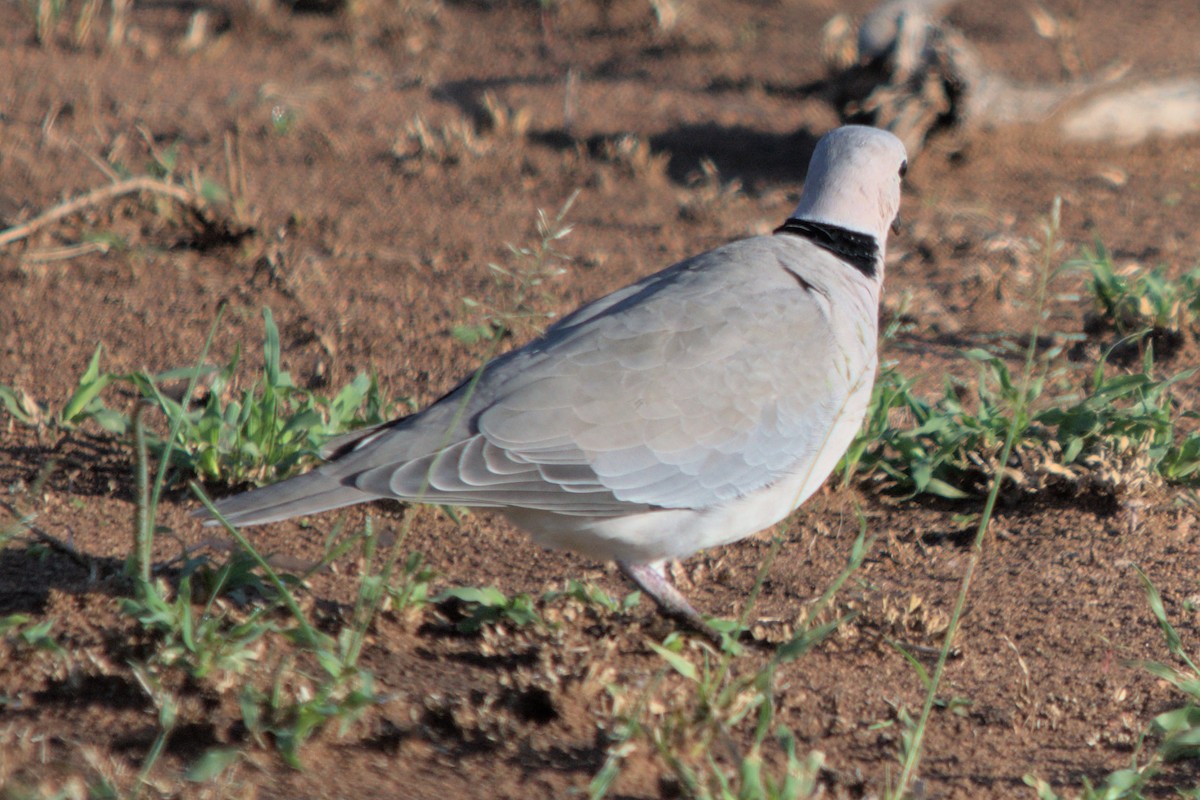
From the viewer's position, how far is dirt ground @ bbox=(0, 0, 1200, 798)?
297cm

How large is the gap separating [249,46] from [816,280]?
5.09m

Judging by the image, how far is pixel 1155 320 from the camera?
15.9 ft

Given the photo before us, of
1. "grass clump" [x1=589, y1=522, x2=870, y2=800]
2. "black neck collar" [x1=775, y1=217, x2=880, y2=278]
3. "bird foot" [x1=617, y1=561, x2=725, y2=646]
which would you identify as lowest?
"bird foot" [x1=617, y1=561, x2=725, y2=646]

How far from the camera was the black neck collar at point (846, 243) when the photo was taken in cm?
399

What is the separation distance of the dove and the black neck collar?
0.34m

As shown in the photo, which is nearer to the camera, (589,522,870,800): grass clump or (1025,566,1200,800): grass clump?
(589,522,870,800): grass clump

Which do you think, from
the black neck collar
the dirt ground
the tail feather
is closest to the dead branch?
the dirt ground

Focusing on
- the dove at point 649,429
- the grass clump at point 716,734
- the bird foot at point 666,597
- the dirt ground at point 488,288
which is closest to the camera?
the grass clump at point 716,734

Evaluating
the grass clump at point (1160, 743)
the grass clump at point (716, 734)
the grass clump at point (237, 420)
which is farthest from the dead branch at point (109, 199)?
the grass clump at point (1160, 743)

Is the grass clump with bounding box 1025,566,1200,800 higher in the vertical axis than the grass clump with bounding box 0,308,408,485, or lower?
lower

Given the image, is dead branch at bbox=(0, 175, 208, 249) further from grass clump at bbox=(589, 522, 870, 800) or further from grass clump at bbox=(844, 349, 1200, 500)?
grass clump at bbox=(589, 522, 870, 800)

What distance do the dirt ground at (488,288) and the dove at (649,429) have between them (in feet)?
0.93

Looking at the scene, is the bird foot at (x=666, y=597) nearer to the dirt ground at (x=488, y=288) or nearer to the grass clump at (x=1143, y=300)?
the dirt ground at (x=488, y=288)

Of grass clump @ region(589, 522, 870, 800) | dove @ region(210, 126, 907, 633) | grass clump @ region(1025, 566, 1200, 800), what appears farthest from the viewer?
dove @ region(210, 126, 907, 633)
